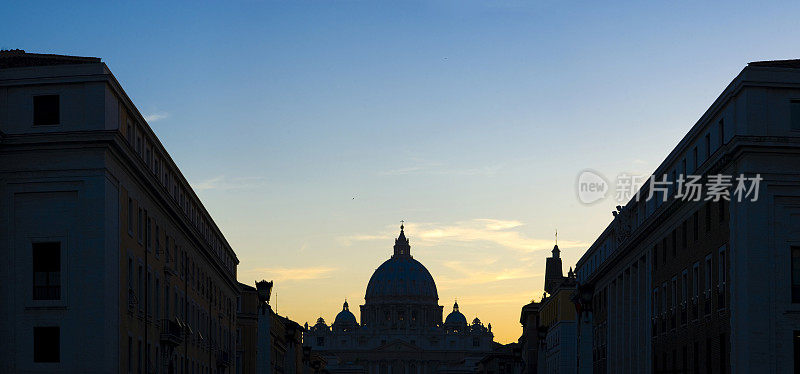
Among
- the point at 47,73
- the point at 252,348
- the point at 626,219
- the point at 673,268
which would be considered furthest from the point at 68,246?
the point at 252,348

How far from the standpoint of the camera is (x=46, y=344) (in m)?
47.1

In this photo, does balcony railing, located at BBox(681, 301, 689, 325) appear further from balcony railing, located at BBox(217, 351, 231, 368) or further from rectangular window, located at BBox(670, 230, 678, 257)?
balcony railing, located at BBox(217, 351, 231, 368)

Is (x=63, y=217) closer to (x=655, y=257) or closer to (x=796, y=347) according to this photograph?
(x=796, y=347)

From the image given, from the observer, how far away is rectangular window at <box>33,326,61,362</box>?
4709cm

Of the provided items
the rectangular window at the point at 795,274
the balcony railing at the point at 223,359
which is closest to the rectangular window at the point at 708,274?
the rectangular window at the point at 795,274

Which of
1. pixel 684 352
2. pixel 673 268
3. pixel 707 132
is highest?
pixel 707 132

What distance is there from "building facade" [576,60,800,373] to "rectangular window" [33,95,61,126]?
63.6ft

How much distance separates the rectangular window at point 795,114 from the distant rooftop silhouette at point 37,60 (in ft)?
81.7

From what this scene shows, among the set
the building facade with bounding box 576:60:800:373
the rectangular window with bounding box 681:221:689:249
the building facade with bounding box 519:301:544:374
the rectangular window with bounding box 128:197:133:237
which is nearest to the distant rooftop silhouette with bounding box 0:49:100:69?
the rectangular window with bounding box 128:197:133:237

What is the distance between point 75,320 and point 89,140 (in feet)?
19.8

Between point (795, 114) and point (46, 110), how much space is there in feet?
86.6

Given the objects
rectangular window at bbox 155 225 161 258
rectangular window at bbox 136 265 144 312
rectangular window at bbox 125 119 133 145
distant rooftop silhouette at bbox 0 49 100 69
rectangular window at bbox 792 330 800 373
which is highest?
distant rooftop silhouette at bbox 0 49 100 69

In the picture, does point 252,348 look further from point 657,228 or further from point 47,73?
point 47,73

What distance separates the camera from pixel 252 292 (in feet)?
355
